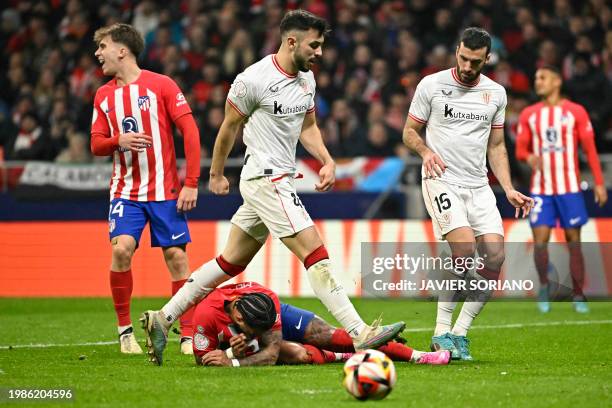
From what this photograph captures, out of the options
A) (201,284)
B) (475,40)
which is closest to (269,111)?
(201,284)

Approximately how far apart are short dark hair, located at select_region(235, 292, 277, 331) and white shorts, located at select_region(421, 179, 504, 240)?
4.57 ft

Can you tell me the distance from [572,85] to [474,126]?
891cm

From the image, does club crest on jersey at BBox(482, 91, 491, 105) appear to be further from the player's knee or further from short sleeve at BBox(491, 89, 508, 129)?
the player's knee

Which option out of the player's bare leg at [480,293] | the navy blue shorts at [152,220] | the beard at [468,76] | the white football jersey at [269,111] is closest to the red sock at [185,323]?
the navy blue shorts at [152,220]

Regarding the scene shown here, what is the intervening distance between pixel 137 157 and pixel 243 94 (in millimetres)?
1535

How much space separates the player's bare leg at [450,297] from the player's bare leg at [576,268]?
197 inches

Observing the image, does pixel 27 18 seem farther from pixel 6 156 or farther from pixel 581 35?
pixel 581 35

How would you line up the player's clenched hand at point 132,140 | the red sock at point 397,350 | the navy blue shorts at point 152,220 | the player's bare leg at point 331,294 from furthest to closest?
the navy blue shorts at point 152,220 < the player's clenched hand at point 132,140 < the red sock at point 397,350 < the player's bare leg at point 331,294

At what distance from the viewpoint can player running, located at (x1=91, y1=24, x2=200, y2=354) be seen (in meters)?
8.78

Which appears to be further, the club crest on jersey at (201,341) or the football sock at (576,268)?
the football sock at (576,268)

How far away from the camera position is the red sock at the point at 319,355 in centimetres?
792

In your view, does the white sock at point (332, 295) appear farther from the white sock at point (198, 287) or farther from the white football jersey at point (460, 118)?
the white football jersey at point (460, 118)

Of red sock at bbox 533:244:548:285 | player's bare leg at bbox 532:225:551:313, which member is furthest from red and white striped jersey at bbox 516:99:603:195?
red sock at bbox 533:244:548:285

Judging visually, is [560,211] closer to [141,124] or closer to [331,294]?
[141,124]
